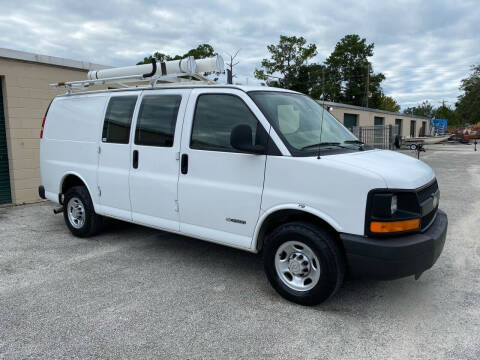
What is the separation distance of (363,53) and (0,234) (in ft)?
202

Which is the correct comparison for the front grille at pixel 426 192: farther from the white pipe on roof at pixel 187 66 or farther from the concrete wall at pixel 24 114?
the concrete wall at pixel 24 114

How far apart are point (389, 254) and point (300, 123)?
63.6 inches

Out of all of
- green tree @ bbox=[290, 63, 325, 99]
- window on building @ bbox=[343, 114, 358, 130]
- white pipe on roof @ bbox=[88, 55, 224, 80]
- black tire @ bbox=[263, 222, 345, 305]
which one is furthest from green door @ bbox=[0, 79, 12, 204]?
green tree @ bbox=[290, 63, 325, 99]

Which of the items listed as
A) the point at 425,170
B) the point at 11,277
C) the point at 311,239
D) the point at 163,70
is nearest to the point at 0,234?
the point at 11,277

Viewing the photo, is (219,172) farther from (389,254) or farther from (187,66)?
(389,254)

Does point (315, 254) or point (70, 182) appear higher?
point (70, 182)

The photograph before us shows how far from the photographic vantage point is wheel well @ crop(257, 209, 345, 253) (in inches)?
140

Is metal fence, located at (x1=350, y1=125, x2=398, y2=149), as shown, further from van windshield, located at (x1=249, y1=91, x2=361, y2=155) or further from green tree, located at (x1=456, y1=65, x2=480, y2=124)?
green tree, located at (x1=456, y1=65, x2=480, y2=124)

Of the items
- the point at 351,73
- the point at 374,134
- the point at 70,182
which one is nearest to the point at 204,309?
the point at 70,182

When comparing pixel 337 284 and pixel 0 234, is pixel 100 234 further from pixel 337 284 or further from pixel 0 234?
pixel 337 284

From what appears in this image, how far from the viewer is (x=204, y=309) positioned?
3.62 m

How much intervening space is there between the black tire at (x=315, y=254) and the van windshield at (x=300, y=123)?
29.9 inches

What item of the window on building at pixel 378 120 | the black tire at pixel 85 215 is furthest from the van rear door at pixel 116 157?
the window on building at pixel 378 120

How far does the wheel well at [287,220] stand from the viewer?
3.57m
